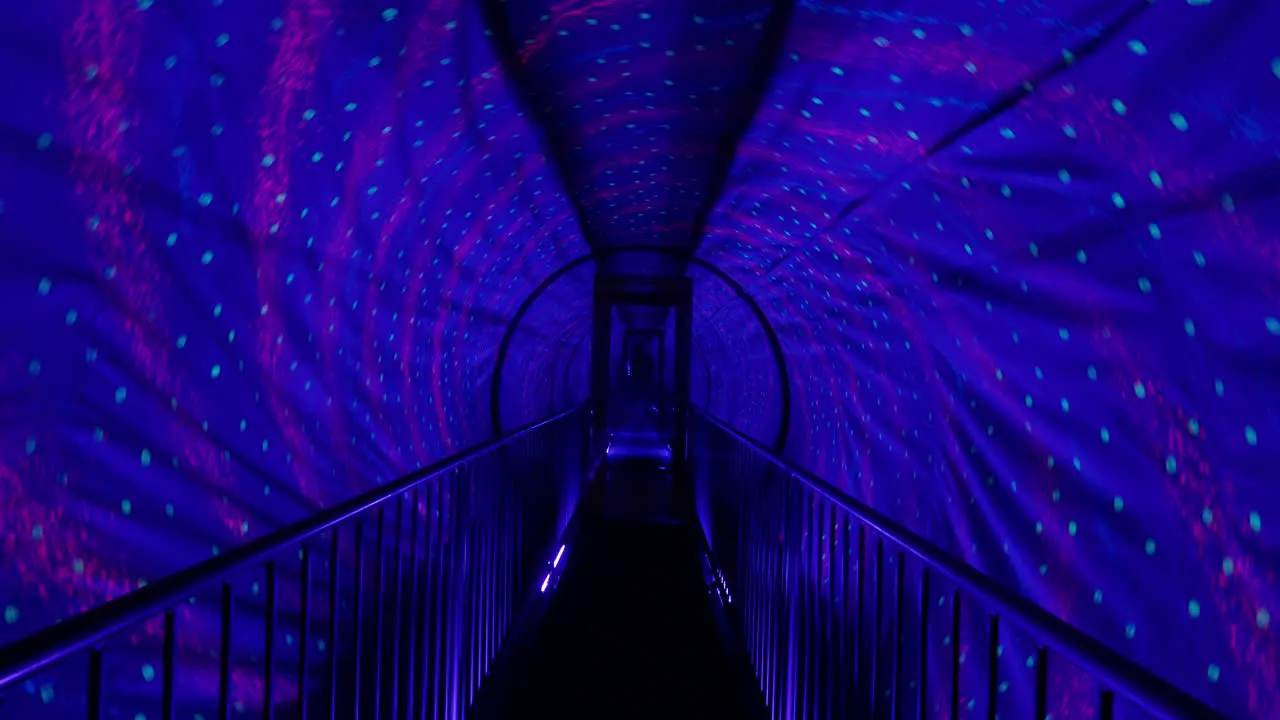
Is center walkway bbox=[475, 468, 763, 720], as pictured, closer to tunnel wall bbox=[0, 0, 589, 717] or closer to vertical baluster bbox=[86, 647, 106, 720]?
tunnel wall bbox=[0, 0, 589, 717]

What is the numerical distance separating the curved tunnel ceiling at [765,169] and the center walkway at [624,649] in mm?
1453

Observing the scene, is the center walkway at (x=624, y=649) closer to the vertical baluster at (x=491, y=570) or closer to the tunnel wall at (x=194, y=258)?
the vertical baluster at (x=491, y=570)

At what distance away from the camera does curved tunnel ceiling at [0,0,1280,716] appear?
96.3 inches

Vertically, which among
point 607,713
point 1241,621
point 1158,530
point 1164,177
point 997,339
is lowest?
point 607,713

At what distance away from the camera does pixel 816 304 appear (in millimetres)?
8812

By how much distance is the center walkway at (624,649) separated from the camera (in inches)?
207

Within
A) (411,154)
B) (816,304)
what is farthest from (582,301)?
(411,154)

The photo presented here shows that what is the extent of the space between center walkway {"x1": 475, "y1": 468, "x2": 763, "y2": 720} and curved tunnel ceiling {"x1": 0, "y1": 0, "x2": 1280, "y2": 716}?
1453mm

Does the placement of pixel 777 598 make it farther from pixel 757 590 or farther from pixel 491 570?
pixel 491 570

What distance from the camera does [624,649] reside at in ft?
20.5

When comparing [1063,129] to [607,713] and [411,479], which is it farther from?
[607,713]

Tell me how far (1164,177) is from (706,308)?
→ 48.2ft

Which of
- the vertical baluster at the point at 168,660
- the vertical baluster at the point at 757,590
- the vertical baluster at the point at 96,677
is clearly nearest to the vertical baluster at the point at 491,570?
the vertical baluster at the point at 757,590

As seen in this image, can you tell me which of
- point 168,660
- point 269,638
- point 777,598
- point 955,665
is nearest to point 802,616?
point 777,598
